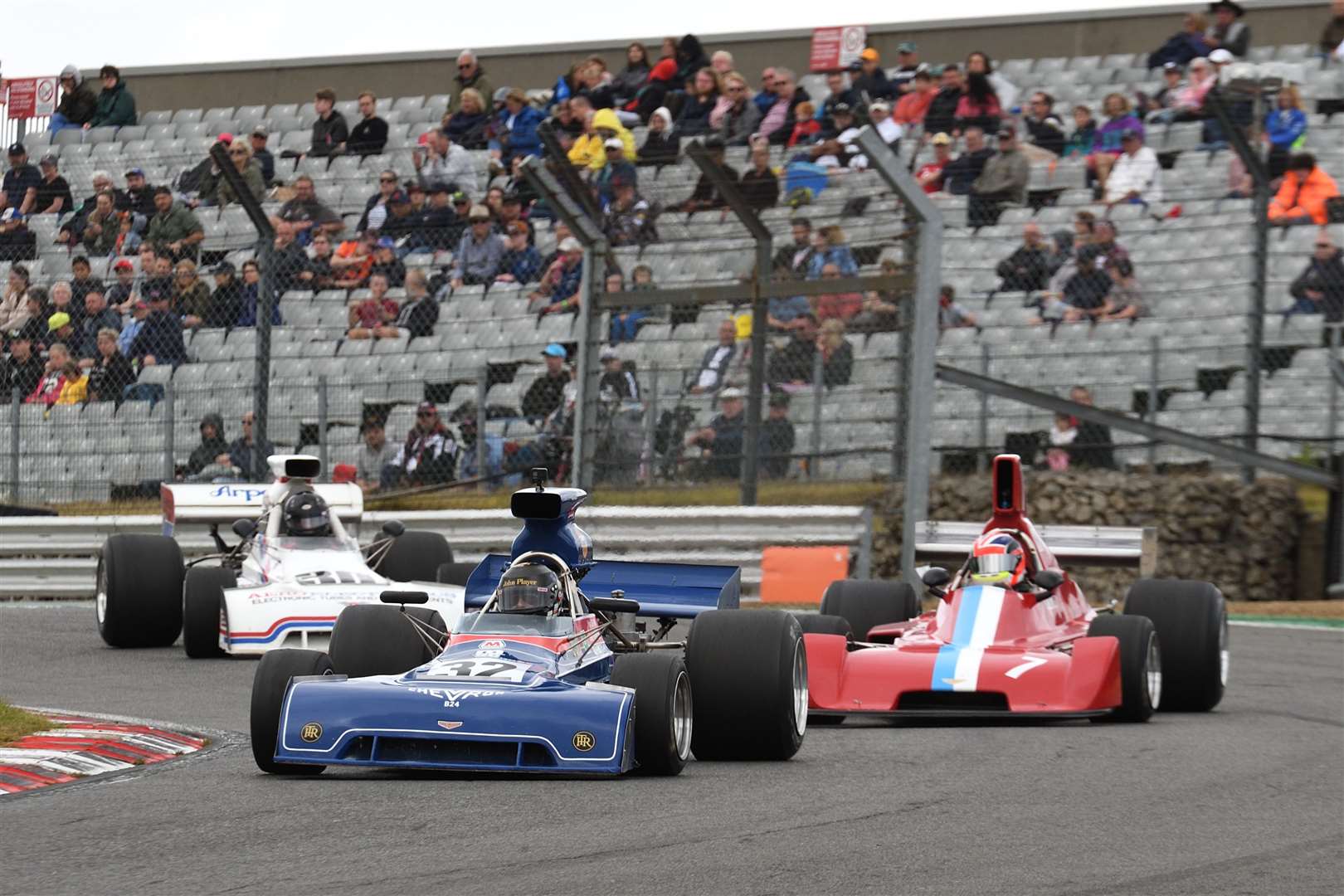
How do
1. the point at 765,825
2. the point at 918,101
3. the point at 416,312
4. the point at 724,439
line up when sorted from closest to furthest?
the point at 765,825
the point at 724,439
the point at 416,312
the point at 918,101

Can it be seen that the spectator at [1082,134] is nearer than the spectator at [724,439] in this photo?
No

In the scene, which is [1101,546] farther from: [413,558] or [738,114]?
[738,114]

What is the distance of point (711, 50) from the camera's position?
1027 inches

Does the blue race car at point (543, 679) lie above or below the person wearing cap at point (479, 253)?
below

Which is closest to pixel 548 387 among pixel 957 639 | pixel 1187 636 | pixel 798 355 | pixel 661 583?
pixel 798 355

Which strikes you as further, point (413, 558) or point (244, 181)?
Result: point (244, 181)

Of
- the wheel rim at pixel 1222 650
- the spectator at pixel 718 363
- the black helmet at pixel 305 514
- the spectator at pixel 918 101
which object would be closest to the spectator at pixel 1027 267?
the spectator at pixel 718 363

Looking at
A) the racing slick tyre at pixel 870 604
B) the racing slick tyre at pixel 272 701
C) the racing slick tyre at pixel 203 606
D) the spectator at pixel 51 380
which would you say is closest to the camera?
the racing slick tyre at pixel 272 701

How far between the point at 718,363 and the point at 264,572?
396 cm

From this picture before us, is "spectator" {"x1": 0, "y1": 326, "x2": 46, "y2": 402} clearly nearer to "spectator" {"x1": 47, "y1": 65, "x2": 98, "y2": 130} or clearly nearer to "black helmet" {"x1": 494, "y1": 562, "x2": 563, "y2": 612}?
"spectator" {"x1": 47, "y1": 65, "x2": 98, "y2": 130}

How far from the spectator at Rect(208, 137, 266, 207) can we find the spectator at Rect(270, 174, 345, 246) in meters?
0.23

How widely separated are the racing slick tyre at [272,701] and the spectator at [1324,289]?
1054cm

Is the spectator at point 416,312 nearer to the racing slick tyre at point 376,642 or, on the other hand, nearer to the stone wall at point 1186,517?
the stone wall at point 1186,517

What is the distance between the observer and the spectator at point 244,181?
17.5 m
